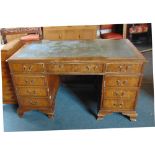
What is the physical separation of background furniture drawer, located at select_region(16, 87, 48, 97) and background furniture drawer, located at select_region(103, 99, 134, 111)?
495 millimetres

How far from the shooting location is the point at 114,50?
1482mm

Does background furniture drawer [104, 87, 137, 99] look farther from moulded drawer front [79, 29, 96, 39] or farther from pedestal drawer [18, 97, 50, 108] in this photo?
moulded drawer front [79, 29, 96, 39]

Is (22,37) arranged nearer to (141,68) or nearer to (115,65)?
(115,65)

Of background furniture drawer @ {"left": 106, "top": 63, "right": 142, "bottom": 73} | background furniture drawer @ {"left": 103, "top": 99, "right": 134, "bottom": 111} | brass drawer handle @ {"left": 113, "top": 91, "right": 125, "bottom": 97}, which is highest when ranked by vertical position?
background furniture drawer @ {"left": 106, "top": 63, "right": 142, "bottom": 73}

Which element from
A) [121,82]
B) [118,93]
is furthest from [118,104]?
[121,82]

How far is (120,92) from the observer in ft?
4.78

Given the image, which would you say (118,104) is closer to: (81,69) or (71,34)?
(81,69)

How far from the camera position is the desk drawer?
52.9 inches

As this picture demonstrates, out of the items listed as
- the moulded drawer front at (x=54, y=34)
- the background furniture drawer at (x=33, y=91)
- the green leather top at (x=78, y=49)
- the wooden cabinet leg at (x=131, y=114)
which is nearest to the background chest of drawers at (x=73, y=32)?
the moulded drawer front at (x=54, y=34)

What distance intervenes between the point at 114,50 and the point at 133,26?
1.40 m

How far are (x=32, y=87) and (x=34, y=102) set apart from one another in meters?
0.15

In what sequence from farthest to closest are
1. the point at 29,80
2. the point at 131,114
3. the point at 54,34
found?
the point at 54,34 < the point at 131,114 < the point at 29,80

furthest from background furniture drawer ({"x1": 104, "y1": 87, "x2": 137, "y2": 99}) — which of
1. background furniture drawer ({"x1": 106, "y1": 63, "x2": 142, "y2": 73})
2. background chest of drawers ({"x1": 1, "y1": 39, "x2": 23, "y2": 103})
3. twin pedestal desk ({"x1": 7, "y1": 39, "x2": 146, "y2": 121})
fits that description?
background chest of drawers ({"x1": 1, "y1": 39, "x2": 23, "y2": 103})

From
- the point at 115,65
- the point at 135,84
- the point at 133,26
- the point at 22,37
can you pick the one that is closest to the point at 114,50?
the point at 115,65
